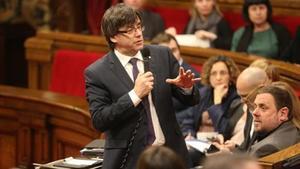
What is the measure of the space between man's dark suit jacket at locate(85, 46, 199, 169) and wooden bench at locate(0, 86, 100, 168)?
1620 mm

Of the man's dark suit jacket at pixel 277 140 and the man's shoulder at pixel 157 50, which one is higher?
the man's shoulder at pixel 157 50

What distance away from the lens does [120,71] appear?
11.4 ft

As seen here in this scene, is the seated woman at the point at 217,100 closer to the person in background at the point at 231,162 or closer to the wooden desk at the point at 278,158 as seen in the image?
the wooden desk at the point at 278,158

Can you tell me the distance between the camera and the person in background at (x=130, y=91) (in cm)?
342

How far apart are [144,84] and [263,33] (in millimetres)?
2525

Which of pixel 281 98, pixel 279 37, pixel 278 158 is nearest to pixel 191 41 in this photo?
pixel 279 37

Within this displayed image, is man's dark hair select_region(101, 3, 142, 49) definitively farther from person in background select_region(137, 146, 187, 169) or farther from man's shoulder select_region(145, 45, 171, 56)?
person in background select_region(137, 146, 187, 169)

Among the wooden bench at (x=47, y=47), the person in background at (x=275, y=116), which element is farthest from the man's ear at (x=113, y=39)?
the wooden bench at (x=47, y=47)

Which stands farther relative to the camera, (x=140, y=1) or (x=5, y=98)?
(x=140, y=1)

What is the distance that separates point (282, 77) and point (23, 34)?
3.95 metres

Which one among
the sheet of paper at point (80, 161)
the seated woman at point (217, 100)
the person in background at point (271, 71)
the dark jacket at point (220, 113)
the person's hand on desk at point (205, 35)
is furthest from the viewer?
the person's hand on desk at point (205, 35)

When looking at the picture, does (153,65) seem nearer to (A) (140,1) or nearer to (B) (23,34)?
(A) (140,1)

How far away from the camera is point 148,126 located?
3.46 metres

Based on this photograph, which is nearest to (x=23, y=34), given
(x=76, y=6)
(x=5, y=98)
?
(x=76, y=6)
